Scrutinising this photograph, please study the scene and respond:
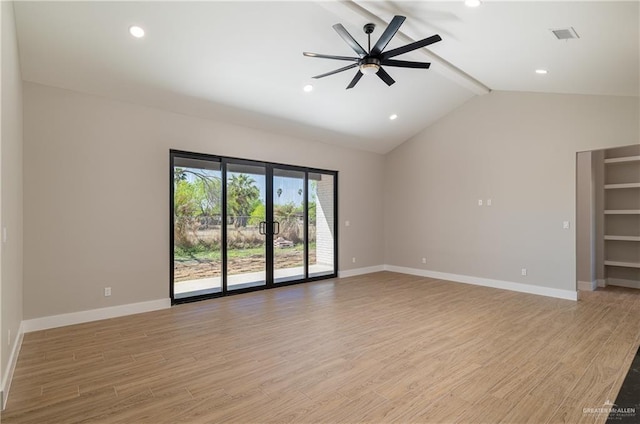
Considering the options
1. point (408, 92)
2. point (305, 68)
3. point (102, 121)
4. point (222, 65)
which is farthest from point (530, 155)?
point (102, 121)

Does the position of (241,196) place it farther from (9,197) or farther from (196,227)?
(9,197)

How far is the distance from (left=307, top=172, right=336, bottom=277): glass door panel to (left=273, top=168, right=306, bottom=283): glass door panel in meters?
0.22

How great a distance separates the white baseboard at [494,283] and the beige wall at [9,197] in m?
6.72

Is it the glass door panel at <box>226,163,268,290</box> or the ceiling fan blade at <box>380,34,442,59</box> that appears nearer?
the ceiling fan blade at <box>380,34,442,59</box>

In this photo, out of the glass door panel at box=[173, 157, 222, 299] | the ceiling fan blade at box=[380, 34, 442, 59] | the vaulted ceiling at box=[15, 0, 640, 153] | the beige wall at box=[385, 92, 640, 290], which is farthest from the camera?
the beige wall at box=[385, 92, 640, 290]

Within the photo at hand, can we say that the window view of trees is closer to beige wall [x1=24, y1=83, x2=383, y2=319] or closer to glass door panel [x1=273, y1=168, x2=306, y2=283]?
glass door panel [x1=273, y1=168, x2=306, y2=283]

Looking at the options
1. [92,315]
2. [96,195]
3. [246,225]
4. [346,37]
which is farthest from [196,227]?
[346,37]

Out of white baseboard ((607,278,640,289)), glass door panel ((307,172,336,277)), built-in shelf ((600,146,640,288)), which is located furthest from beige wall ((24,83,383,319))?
white baseboard ((607,278,640,289))

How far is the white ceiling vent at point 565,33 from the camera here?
11.1ft

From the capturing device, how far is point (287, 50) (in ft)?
13.9

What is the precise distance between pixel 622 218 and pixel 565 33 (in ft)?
15.9

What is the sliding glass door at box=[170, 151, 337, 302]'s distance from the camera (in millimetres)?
5234

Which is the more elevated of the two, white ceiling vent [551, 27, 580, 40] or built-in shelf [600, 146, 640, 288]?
white ceiling vent [551, 27, 580, 40]

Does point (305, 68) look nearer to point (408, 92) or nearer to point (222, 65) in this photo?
point (222, 65)
